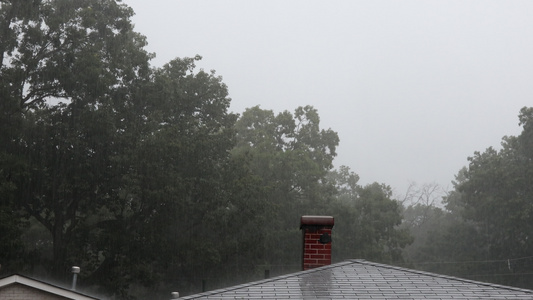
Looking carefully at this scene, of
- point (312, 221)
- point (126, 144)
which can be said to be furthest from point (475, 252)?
point (312, 221)

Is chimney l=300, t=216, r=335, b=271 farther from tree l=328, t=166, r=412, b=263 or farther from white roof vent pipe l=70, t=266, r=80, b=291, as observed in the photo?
tree l=328, t=166, r=412, b=263

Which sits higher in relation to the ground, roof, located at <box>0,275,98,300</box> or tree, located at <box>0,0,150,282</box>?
tree, located at <box>0,0,150,282</box>

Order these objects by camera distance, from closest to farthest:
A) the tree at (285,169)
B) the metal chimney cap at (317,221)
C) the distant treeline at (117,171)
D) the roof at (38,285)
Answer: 1. the metal chimney cap at (317,221)
2. the roof at (38,285)
3. the distant treeline at (117,171)
4. the tree at (285,169)

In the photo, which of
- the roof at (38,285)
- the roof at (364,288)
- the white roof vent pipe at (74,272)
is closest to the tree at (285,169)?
the white roof vent pipe at (74,272)

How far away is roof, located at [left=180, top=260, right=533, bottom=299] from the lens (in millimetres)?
9148

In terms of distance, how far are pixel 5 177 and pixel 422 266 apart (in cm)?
3340

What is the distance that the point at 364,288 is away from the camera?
944 centimetres

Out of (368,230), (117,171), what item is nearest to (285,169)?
(368,230)

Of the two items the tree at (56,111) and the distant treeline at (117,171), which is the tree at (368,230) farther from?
the tree at (56,111)

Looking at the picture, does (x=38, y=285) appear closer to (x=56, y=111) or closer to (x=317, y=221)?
(x=317, y=221)

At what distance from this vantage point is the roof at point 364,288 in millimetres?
9148

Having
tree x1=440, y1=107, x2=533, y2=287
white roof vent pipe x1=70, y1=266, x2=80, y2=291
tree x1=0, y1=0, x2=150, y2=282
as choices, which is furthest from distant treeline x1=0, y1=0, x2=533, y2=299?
tree x1=440, y1=107, x2=533, y2=287

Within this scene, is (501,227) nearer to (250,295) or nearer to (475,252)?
(475,252)

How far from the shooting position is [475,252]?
172 ft
